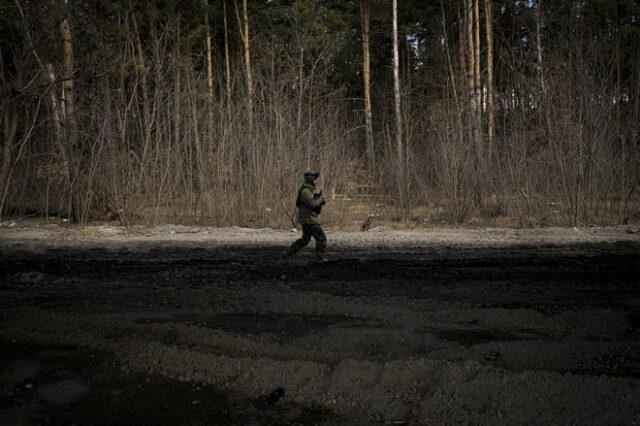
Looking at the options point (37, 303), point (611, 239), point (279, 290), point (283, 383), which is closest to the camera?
point (283, 383)

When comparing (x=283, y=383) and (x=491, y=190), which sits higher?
(x=491, y=190)

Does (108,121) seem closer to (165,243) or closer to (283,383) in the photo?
(165,243)

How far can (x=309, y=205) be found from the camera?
908cm

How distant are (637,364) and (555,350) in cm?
60

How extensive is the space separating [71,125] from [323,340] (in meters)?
12.5

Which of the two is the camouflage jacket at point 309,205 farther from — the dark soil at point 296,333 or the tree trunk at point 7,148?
the tree trunk at point 7,148

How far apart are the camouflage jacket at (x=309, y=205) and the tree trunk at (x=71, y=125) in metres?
7.97

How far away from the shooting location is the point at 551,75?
14.5m

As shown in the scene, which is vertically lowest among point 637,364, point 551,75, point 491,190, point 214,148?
point 637,364

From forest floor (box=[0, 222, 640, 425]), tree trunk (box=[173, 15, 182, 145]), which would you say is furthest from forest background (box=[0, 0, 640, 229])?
forest floor (box=[0, 222, 640, 425])

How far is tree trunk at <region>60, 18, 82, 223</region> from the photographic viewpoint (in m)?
14.8

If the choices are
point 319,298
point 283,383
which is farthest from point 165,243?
point 283,383

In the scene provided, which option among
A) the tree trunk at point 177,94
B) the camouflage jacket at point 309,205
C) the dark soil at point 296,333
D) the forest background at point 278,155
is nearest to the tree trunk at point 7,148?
the forest background at point 278,155

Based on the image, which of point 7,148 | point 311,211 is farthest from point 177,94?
point 311,211
